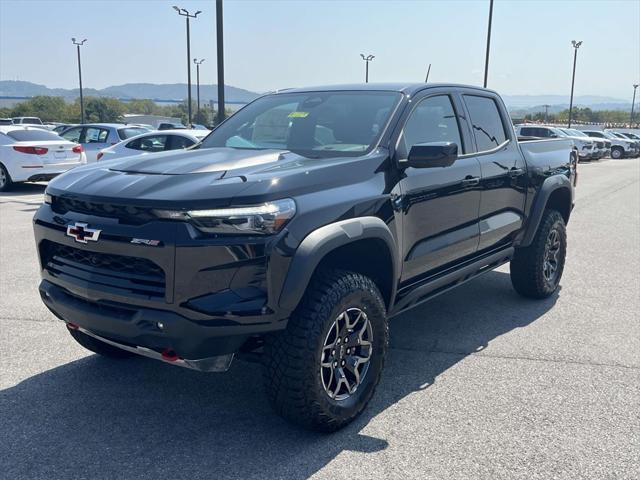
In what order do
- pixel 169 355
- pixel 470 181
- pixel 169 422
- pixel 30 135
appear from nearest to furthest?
1. pixel 169 355
2. pixel 169 422
3. pixel 470 181
4. pixel 30 135

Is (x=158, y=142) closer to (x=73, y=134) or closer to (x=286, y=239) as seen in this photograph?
(x=73, y=134)

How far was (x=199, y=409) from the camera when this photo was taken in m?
3.66

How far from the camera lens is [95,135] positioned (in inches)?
628

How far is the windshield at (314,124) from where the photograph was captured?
3.96 meters

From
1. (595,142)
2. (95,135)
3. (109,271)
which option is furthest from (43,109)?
(109,271)

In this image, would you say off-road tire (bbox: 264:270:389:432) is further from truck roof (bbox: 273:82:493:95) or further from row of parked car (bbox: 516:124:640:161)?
row of parked car (bbox: 516:124:640:161)

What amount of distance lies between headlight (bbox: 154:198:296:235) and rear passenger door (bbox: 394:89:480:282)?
105cm

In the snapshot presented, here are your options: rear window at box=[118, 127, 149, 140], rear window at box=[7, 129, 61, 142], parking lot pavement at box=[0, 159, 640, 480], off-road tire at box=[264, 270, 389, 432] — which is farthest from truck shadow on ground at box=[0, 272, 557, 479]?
rear window at box=[118, 127, 149, 140]

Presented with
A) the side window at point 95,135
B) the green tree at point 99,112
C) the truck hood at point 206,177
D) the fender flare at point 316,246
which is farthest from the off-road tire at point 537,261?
the green tree at point 99,112

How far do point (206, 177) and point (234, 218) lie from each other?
383 mm

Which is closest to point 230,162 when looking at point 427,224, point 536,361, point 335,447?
point 427,224

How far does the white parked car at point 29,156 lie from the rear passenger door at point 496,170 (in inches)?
418

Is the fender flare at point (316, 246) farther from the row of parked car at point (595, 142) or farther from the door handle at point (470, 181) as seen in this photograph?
the row of parked car at point (595, 142)

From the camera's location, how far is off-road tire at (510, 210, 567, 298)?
223 inches
